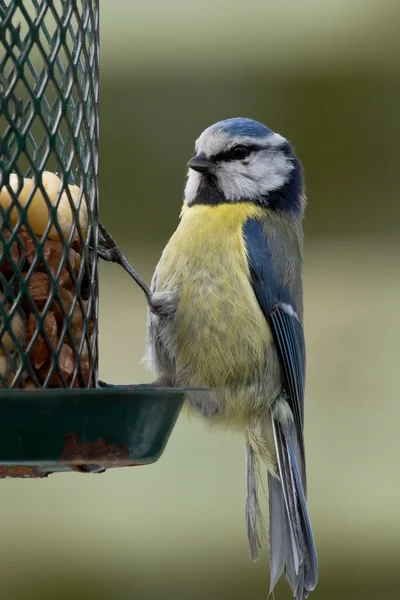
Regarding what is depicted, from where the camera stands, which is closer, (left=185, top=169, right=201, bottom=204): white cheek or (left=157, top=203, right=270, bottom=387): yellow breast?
(left=157, top=203, right=270, bottom=387): yellow breast

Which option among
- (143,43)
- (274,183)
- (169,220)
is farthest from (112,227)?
(274,183)

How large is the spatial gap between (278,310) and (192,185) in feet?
1.35

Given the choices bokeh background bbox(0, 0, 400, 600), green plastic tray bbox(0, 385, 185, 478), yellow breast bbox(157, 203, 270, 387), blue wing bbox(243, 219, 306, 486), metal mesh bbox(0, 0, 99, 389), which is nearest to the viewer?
green plastic tray bbox(0, 385, 185, 478)

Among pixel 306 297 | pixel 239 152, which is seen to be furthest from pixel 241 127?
pixel 306 297

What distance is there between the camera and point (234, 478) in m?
3.63

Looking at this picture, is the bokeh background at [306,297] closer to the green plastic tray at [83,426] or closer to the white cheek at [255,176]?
the white cheek at [255,176]

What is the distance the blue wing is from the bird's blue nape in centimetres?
23

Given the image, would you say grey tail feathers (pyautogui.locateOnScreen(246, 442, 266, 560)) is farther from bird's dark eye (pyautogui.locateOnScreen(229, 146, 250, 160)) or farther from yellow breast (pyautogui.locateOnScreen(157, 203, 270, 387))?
bird's dark eye (pyautogui.locateOnScreen(229, 146, 250, 160))

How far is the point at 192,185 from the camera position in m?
2.76

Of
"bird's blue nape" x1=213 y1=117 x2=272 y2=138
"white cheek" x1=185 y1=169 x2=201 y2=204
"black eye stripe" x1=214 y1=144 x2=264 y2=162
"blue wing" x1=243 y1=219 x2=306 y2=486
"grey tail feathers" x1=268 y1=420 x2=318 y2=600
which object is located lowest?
"grey tail feathers" x1=268 y1=420 x2=318 y2=600

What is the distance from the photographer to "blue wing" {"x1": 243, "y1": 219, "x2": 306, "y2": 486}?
2.62 meters

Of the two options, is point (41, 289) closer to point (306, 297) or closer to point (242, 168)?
point (242, 168)

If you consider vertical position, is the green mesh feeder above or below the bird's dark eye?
below

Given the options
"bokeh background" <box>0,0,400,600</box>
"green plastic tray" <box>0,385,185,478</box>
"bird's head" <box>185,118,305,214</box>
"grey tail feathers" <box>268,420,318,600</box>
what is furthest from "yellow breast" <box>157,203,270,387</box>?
"bokeh background" <box>0,0,400,600</box>
